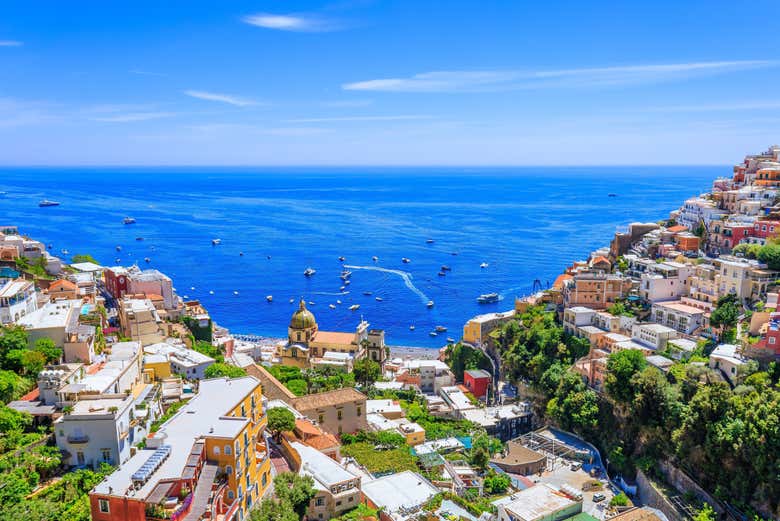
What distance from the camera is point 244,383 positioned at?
25656mm

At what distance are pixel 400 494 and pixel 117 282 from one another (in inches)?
1454

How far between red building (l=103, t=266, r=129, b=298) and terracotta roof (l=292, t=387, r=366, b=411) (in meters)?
25.5

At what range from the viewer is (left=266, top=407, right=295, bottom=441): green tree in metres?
29.1

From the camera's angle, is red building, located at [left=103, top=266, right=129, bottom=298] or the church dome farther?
the church dome

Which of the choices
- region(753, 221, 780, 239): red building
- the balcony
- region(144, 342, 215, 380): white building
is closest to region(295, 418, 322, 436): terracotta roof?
region(144, 342, 215, 380): white building

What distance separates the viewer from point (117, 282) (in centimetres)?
5353

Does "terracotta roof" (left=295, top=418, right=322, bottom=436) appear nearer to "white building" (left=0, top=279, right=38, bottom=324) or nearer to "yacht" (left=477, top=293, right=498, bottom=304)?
"white building" (left=0, top=279, right=38, bottom=324)

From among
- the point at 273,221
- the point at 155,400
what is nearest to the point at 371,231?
the point at 273,221

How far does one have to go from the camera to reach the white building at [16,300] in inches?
1361

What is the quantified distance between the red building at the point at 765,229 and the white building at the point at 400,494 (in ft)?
136

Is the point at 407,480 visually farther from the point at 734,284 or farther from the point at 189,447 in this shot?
the point at 734,284

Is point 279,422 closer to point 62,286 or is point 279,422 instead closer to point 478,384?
point 478,384

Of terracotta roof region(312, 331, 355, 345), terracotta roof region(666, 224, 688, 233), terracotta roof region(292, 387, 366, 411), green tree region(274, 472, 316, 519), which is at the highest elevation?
terracotta roof region(666, 224, 688, 233)

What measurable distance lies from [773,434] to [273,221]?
14832 centimetres
